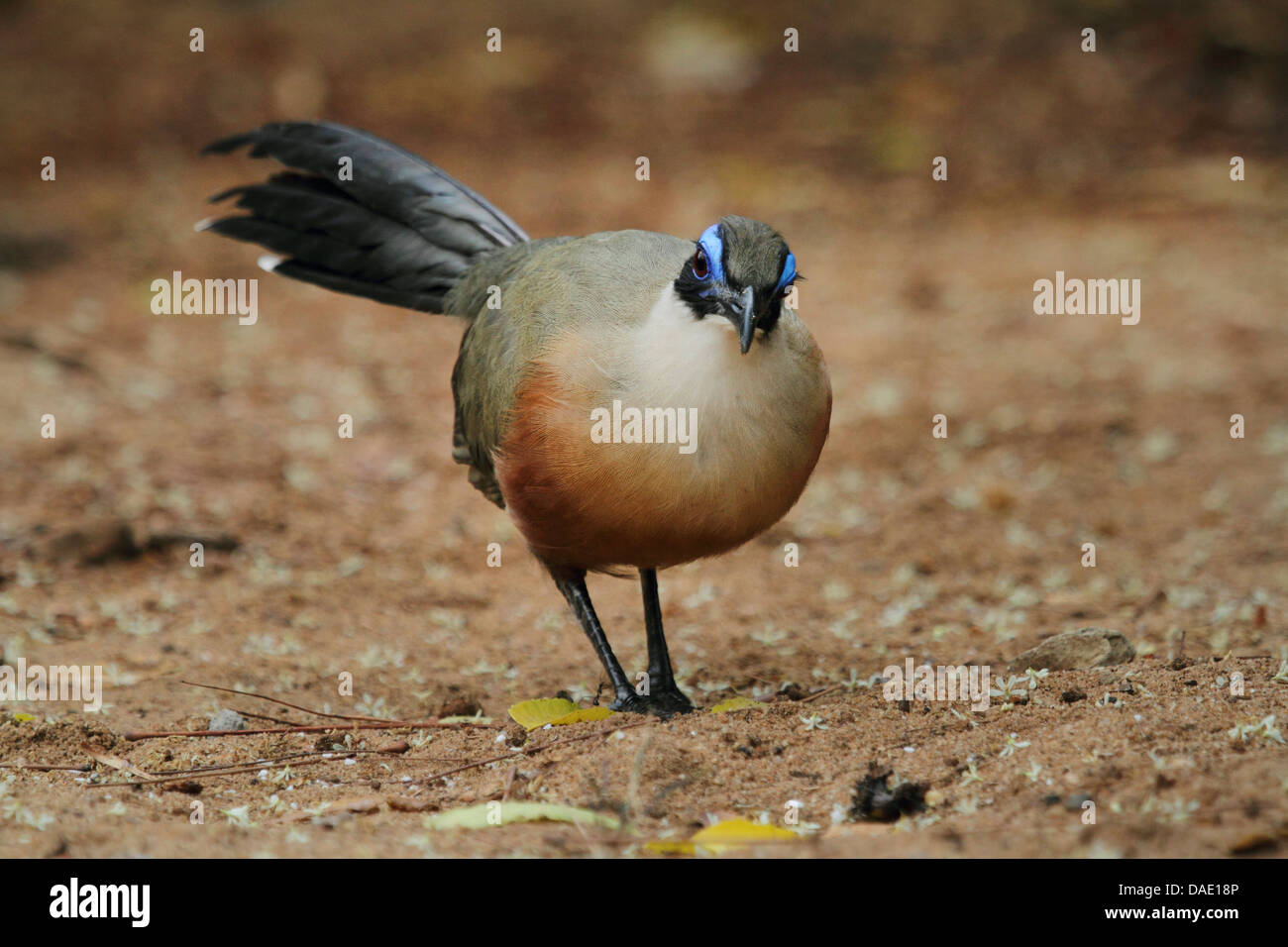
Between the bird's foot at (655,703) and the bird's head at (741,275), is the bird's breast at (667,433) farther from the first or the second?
the bird's foot at (655,703)

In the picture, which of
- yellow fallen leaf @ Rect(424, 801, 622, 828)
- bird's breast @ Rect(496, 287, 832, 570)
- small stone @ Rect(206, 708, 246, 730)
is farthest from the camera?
small stone @ Rect(206, 708, 246, 730)

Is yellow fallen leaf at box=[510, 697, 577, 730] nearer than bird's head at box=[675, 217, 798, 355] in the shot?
No

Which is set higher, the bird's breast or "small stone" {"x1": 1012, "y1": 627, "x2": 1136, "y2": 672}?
the bird's breast

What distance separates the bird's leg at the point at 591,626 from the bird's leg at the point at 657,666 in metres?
0.10

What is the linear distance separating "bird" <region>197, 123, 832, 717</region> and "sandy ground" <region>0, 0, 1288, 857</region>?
2.09ft

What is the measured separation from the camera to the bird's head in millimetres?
4043

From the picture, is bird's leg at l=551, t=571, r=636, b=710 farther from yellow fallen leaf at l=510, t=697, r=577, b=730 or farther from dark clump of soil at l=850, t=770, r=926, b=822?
dark clump of soil at l=850, t=770, r=926, b=822

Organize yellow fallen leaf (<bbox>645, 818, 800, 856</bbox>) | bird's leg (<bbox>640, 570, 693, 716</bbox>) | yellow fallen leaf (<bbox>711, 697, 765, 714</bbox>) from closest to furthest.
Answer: yellow fallen leaf (<bbox>645, 818, 800, 856</bbox>) → yellow fallen leaf (<bbox>711, 697, 765, 714</bbox>) → bird's leg (<bbox>640, 570, 693, 716</bbox>)

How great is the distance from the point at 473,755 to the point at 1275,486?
5281 mm

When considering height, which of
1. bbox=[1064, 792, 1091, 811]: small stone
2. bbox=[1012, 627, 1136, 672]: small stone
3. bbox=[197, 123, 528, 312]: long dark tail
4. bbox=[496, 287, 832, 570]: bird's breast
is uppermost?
bbox=[197, 123, 528, 312]: long dark tail

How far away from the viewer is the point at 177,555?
266 inches

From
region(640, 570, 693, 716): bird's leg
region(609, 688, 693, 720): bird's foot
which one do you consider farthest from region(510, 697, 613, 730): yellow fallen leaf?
region(640, 570, 693, 716): bird's leg

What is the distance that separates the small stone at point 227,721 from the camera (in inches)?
185

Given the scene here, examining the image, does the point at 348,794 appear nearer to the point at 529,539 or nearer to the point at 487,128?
the point at 529,539
